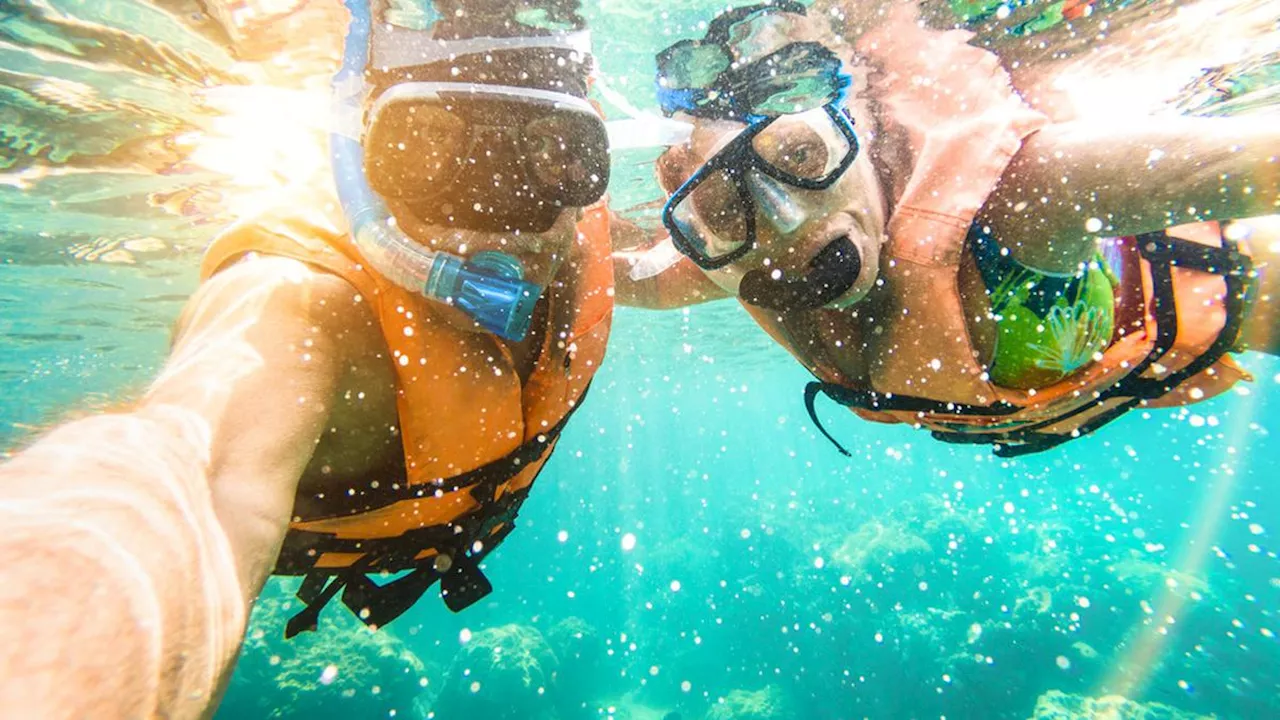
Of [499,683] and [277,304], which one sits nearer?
[277,304]

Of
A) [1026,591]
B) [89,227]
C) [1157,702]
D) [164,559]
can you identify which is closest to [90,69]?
[89,227]

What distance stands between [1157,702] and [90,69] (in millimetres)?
24042

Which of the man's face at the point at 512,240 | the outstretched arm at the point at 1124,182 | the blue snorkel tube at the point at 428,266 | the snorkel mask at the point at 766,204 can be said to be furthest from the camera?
the snorkel mask at the point at 766,204

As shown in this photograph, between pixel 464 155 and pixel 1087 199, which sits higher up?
pixel 464 155

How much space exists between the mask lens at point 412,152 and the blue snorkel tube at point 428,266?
0.43ft

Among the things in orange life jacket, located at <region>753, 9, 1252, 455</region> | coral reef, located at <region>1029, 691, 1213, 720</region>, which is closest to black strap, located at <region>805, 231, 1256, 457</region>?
orange life jacket, located at <region>753, 9, 1252, 455</region>

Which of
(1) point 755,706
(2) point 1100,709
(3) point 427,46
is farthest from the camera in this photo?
(1) point 755,706

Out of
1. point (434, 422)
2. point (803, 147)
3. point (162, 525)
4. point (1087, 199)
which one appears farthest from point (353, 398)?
point (1087, 199)

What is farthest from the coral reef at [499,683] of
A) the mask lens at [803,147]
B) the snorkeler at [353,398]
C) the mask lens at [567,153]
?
the mask lens at [803,147]

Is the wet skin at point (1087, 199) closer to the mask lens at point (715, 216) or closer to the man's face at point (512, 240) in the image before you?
the mask lens at point (715, 216)

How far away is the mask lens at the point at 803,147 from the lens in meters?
3.10

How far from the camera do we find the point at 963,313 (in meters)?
3.06

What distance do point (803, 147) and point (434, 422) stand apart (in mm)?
2490

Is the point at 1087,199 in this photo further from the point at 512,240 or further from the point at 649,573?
the point at 649,573
